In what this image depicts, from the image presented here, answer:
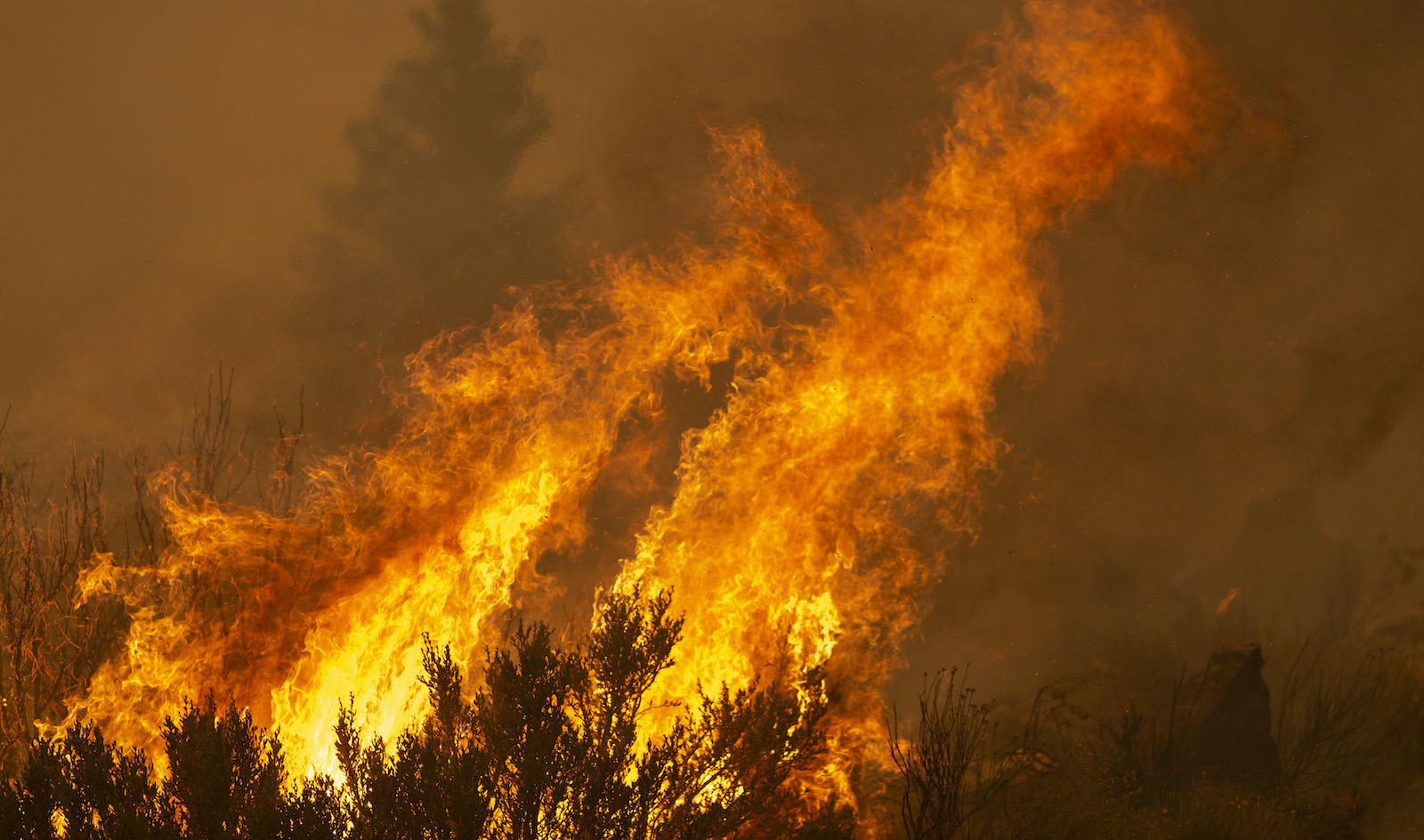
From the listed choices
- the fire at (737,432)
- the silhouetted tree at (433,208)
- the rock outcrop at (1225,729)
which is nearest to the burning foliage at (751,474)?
the fire at (737,432)

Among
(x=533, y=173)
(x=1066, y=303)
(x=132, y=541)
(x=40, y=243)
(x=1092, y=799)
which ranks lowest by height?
(x=1092, y=799)

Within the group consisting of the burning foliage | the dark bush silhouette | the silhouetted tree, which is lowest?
the dark bush silhouette

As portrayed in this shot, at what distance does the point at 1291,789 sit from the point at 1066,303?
718 cm

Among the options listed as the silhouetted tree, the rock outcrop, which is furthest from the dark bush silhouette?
the silhouetted tree

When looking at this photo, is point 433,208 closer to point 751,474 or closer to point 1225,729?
point 751,474

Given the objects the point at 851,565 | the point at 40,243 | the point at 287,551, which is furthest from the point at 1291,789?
the point at 40,243

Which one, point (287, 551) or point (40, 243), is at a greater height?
point (40, 243)

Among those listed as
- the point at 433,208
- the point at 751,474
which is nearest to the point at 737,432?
the point at 751,474

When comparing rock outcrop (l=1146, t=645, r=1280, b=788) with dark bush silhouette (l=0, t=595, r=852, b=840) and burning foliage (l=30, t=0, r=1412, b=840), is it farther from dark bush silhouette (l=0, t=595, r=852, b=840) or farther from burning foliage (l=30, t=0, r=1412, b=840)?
dark bush silhouette (l=0, t=595, r=852, b=840)

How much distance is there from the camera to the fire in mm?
7871

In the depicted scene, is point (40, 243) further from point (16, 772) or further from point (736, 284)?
point (736, 284)

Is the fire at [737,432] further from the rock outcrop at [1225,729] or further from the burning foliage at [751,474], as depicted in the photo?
the rock outcrop at [1225,729]

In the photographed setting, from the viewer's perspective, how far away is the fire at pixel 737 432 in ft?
25.8

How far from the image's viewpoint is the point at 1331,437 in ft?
41.2
